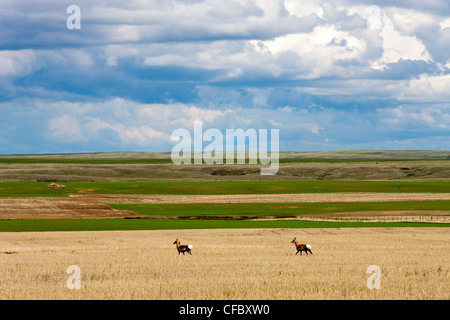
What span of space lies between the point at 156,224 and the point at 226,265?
31121 millimetres

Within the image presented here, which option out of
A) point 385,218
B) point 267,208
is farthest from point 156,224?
point 385,218

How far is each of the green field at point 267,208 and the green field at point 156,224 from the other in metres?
7.41

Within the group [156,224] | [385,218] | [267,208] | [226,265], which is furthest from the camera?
[267,208]

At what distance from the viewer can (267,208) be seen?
7894 centimetres

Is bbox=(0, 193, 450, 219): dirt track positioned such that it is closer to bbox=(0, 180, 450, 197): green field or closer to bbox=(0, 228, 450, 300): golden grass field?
bbox=(0, 180, 450, 197): green field

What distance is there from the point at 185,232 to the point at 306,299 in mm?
33283

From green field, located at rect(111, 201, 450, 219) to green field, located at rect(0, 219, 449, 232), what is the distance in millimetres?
7407

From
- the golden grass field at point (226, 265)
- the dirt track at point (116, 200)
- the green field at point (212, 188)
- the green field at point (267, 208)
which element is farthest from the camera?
the green field at point (212, 188)

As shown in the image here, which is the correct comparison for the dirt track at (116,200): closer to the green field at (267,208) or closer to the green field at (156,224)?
the green field at (267,208)

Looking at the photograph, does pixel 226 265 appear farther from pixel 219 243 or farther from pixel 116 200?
pixel 116 200

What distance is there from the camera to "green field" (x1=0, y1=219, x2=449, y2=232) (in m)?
57.4

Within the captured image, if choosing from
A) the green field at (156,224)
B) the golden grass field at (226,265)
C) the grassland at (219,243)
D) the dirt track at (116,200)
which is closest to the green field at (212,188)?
the grassland at (219,243)

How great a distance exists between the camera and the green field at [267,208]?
73625 millimetres
